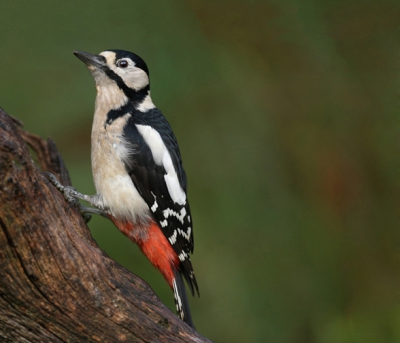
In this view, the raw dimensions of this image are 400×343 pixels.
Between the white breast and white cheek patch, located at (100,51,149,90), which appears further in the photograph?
white cheek patch, located at (100,51,149,90)

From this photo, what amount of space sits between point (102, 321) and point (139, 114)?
103cm

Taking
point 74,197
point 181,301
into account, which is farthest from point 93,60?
point 181,301

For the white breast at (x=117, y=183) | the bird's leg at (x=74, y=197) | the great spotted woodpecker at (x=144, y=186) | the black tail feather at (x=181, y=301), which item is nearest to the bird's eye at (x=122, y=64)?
the great spotted woodpecker at (x=144, y=186)

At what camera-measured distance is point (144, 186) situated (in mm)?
2285

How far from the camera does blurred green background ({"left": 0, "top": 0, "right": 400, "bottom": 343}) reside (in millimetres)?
3225

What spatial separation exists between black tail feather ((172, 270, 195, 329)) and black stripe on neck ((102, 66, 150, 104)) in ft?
2.72

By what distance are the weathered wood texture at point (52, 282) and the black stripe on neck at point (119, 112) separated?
72cm

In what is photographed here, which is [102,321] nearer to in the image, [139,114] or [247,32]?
[139,114]

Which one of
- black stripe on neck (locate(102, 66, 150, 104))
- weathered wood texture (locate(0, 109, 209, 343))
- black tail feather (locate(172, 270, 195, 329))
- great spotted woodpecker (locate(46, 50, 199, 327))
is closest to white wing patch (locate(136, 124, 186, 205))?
great spotted woodpecker (locate(46, 50, 199, 327))

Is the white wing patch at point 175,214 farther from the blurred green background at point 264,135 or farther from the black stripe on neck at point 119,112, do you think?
the blurred green background at point 264,135

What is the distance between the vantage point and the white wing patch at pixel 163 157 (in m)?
2.32

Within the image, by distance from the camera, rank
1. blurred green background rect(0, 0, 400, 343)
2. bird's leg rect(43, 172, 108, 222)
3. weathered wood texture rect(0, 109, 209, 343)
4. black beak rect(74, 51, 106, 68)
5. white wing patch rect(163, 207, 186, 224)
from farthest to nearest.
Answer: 1. blurred green background rect(0, 0, 400, 343)
2. black beak rect(74, 51, 106, 68)
3. white wing patch rect(163, 207, 186, 224)
4. bird's leg rect(43, 172, 108, 222)
5. weathered wood texture rect(0, 109, 209, 343)

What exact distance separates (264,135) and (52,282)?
215cm

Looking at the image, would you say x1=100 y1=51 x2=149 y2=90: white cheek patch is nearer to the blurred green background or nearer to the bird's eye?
the bird's eye
